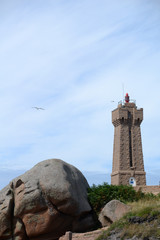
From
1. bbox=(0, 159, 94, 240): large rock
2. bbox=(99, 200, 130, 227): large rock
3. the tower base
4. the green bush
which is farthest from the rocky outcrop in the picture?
the tower base

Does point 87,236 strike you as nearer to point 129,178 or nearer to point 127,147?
point 129,178

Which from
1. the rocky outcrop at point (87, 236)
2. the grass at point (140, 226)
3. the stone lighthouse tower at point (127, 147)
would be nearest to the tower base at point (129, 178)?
the stone lighthouse tower at point (127, 147)

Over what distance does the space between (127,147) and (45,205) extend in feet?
81.1

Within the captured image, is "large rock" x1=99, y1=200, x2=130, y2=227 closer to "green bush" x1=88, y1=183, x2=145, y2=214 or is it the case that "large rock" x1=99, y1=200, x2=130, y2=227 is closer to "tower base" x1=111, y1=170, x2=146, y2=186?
"green bush" x1=88, y1=183, x2=145, y2=214

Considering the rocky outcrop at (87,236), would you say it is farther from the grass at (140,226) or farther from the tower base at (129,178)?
the tower base at (129,178)

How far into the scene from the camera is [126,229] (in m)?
15.0

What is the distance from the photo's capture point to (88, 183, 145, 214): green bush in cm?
2147

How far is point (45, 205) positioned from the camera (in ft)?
65.6

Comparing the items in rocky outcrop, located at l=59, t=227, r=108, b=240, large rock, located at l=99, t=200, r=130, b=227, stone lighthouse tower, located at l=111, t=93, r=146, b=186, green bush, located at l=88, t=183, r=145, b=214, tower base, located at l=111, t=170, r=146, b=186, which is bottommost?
rocky outcrop, located at l=59, t=227, r=108, b=240

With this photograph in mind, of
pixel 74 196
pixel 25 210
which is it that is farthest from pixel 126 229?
pixel 25 210

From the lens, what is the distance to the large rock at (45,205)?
19891mm

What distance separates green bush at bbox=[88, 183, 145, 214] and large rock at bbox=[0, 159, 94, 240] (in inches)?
19.0

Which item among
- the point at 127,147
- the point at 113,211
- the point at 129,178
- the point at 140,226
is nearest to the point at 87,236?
the point at 113,211

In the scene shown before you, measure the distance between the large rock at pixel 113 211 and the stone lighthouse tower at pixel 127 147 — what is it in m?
22.6
